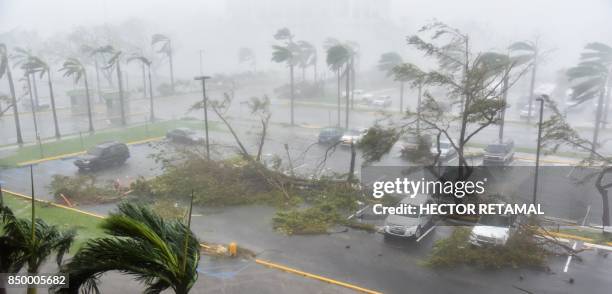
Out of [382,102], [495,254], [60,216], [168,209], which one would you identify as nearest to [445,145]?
[495,254]

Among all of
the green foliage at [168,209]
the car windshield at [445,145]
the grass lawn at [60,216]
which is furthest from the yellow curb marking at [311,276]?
the car windshield at [445,145]

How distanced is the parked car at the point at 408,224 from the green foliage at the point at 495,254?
1475 mm

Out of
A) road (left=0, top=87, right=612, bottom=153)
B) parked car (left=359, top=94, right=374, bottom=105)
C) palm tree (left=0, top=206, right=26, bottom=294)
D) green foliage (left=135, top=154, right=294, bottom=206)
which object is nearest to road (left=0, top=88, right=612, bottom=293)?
green foliage (left=135, top=154, right=294, bottom=206)

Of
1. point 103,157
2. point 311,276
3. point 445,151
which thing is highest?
point 103,157

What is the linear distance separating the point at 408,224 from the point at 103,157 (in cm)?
1778

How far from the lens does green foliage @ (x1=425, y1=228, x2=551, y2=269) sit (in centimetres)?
1520

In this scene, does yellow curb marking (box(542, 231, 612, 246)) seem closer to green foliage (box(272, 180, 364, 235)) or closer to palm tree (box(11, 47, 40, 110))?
green foliage (box(272, 180, 364, 235))

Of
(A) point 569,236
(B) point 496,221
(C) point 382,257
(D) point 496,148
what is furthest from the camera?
(D) point 496,148

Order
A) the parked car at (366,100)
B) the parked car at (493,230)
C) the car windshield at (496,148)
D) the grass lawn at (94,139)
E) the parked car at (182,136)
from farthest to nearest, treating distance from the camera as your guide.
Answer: the parked car at (366,100) → the parked car at (182,136) → the grass lawn at (94,139) → the car windshield at (496,148) → the parked car at (493,230)

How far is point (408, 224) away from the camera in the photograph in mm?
17203

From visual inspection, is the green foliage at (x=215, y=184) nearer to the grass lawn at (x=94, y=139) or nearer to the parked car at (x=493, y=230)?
the parked car at (x=493, y=230)

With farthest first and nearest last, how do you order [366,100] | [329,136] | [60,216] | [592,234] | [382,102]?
[366,100] < [382,102] < [329,136] < [60,216] < [592,234]

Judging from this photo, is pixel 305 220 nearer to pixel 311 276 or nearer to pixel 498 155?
pixel 311 276

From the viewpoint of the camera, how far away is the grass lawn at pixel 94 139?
29844 mm
